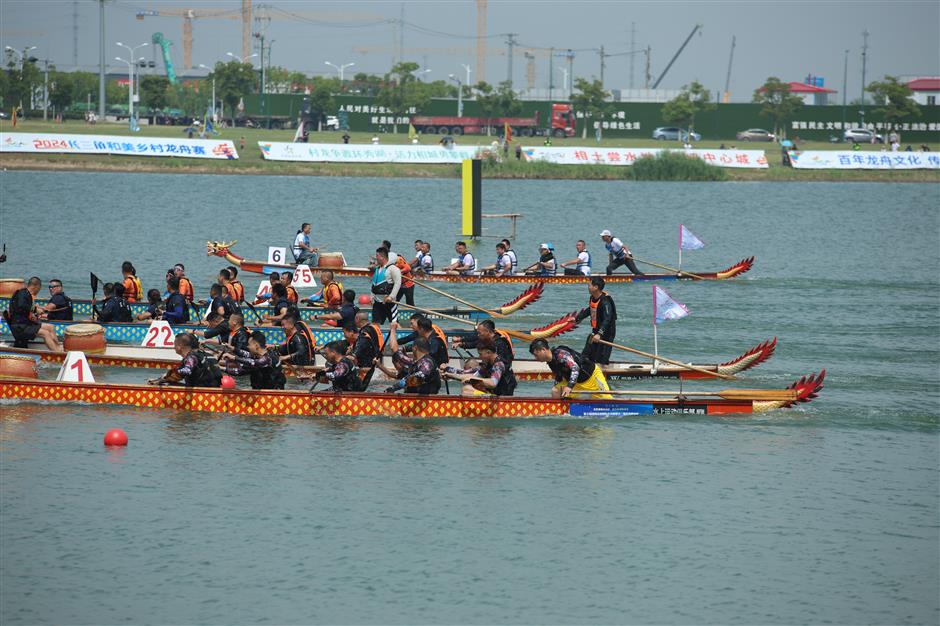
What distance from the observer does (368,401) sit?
22672 mm

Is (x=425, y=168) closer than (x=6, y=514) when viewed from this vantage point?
No

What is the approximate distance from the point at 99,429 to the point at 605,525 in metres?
9.74

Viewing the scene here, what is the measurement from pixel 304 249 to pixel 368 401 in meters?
17.0

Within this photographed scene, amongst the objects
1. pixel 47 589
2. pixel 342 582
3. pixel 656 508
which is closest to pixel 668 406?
pixel 656 508

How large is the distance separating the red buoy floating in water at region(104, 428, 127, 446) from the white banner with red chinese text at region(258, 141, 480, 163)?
255 ft

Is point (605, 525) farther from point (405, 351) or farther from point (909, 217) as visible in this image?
point (909, 217)

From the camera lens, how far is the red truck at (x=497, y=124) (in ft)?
452

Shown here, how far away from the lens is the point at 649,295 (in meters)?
40.9

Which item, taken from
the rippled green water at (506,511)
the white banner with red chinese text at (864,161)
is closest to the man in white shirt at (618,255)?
the rippled green water at (506,511)

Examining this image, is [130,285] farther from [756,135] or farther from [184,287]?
[756,135]

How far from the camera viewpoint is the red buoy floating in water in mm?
21438

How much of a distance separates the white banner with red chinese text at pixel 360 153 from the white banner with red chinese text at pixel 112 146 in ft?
12.8

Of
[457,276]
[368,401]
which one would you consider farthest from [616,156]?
[368,401]

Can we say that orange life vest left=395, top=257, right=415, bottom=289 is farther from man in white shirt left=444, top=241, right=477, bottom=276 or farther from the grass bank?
the grass bank
